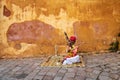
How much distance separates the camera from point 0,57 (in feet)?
28.5

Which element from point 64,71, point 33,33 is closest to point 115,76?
point 64,71

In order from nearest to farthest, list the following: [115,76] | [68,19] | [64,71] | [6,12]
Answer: [115,76] → [64,71] → [68,19] → [6,12]

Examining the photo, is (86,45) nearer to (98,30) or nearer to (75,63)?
(98,30)

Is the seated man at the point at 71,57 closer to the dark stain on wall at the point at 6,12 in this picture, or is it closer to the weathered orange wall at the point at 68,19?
the weathered orange wall at the point at 68,19

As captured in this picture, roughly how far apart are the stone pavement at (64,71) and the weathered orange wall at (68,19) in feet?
3.46

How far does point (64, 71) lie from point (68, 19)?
270 cm

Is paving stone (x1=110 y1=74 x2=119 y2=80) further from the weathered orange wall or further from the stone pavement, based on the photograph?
the weathered orange wall

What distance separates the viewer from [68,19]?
334 inches

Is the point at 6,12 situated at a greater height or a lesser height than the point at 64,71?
greater

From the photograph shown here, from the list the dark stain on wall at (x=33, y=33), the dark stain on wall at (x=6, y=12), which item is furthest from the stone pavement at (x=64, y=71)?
the dark stain on wall at (x=6, y=12)

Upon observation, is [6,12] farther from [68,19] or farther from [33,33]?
[68,19]

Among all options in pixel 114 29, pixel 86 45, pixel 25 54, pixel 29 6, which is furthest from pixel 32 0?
pixel 114 29

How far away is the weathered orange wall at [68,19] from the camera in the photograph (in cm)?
845

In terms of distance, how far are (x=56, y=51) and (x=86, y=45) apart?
109 centimetres
